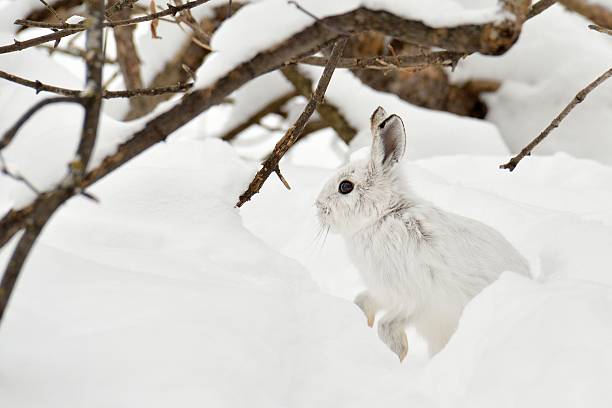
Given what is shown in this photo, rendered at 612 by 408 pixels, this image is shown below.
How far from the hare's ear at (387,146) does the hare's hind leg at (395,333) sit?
22.6 inches

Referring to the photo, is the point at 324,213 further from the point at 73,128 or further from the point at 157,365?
the point at 157,365

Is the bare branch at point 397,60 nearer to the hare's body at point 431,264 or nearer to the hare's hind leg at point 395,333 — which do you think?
the hare's body at point 431,264

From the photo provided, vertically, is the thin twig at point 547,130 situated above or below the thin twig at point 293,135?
below

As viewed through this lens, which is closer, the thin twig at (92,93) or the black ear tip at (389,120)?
the thin twig at (92,93)

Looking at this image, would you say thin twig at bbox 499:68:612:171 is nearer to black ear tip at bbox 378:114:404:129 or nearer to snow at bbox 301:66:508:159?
black ear tip at bbox 378:114:404:129

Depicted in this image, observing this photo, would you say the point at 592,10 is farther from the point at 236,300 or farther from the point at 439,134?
the point at 439,134

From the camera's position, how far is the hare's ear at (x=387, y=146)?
2990 millimetres

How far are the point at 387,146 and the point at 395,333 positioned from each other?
0.69m

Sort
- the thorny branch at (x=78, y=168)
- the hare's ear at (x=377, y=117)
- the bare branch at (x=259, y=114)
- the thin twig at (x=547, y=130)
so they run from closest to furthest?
the thorny branch at (x=78, y=168)
the thin twig at (x=547, y=130)
the hare's ear at (x=377, y=117)
the bare branch at (x=259, y=114)

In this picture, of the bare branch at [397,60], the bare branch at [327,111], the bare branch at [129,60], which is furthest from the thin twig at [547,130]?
the bare branch at [129,60]

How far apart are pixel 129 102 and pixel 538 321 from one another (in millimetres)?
4277

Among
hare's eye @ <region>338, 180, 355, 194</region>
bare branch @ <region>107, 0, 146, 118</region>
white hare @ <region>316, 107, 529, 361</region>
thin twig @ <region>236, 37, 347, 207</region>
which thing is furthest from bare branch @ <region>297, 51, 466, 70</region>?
bare branch @ <region>107, 0, 146, 118</region>

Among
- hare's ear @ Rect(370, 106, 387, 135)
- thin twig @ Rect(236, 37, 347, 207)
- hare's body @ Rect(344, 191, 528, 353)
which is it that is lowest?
hare's body @ Rect(344, 191, 528, 353)

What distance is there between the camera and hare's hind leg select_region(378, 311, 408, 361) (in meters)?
2.77
